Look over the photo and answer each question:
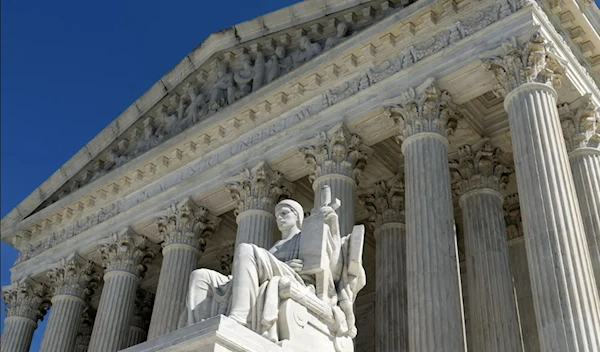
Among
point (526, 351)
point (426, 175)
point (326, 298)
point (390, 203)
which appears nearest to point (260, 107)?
point (390, 203)

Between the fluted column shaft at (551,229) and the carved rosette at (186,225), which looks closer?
the fluted column shaft at (551,229)

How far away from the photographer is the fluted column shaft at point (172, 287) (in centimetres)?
2173

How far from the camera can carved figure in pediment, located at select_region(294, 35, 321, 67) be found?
75.3ft

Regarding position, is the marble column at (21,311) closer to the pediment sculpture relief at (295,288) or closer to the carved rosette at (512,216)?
the carved rosette at (512,216)

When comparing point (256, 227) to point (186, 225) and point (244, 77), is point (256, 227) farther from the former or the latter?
point (244, 77)

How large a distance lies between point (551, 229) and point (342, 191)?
6478 mm

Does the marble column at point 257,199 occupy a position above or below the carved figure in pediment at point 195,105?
below

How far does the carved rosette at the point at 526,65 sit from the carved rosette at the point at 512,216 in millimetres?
6510

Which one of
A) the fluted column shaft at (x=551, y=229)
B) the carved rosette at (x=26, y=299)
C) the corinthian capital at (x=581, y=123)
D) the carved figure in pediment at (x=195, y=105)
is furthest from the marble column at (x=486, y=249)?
the carved rosette at (x=26, y=299)

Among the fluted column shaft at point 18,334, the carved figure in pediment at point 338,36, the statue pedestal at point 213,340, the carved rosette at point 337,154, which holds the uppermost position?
the carved figure in pediment at point 338,36

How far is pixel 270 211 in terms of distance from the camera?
21.8 metres

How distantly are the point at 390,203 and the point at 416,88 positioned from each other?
5097mm

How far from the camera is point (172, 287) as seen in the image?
22.6m

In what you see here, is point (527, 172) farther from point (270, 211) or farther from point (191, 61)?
point (191, 61)
